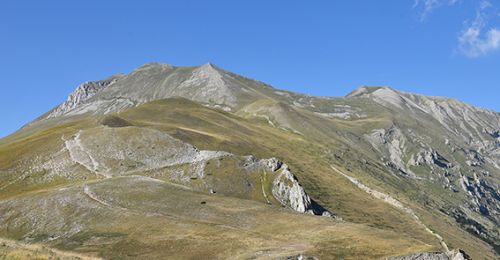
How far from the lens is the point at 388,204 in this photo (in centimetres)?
17112

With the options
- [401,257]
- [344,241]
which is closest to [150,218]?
[344,241]

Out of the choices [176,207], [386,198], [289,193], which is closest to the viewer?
[176,207]

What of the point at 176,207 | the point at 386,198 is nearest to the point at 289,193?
the point at 176,207

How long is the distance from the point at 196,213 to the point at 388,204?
111941 millimetres

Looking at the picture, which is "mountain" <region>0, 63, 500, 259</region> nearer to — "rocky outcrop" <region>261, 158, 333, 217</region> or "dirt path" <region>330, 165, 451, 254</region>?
"rocky outcrop" <region>261, 158, 333, 217</region>

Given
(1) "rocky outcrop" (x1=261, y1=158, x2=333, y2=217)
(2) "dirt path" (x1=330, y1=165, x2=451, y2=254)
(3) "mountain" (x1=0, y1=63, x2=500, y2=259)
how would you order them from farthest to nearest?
(2) "dirt path" (x1=330, y1=165, x2=451, y2=254)
(1) "rocky outcrop" (x1=261, y1=158, x2=333, y2=217)
(3) "mountain" (x1=0, y1=63, x2=500, y2=259)

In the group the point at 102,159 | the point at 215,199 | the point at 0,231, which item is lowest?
the point at 0,231

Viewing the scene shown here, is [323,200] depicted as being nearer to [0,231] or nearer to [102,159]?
[102,159]

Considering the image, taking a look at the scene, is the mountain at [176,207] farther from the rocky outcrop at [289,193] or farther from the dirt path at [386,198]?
the dirt path at [386,198]

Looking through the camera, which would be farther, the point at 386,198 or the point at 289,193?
the point at 386,198

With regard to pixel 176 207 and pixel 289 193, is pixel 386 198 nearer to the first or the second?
pixel 289 193

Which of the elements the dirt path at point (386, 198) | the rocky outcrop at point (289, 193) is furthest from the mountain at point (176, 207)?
the dirt path at point (386, 198)

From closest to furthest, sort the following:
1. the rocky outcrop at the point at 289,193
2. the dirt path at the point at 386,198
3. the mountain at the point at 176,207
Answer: the mountain at the point at 176,207, the rocky outcrop at the point at 289,193, the dirt path at the point at 386,198

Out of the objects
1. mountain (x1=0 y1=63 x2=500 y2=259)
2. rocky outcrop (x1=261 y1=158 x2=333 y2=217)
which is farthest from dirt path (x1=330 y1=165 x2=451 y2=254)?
rocky outcrop (x1=261 y1=158 x2=333 y2=217)
